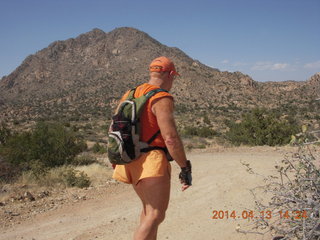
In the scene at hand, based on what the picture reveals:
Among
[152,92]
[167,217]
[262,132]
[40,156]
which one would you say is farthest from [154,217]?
[262,132]

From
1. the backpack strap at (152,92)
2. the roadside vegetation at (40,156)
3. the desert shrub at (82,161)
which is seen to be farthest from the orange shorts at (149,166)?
the desert shrub at (82,161)

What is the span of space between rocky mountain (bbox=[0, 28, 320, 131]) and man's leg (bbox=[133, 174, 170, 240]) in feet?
100

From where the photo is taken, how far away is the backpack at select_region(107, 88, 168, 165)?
2824 mm

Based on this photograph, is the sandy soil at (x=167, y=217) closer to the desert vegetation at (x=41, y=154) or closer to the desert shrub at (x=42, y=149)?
the desert vegetation at (x=41, y=154)

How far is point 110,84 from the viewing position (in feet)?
200

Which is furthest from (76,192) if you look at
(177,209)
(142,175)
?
(142,175)

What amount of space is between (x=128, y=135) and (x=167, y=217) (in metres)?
2.76

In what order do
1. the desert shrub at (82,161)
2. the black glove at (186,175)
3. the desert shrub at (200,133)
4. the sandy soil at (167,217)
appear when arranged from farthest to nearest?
the desert shrub at (200,133) < the desert shrub at (82,161) < the sandy soil at (167,217) < the black glove at (186,175)

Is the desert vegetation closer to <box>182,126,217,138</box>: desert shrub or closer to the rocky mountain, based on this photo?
<box>182,126,217,138</box>: desert shrub

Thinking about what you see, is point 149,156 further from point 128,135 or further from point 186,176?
point 186,176

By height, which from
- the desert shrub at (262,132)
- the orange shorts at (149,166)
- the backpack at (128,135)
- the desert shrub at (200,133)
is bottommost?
the desert shrub at (200,133)

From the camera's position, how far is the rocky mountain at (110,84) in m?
49.4

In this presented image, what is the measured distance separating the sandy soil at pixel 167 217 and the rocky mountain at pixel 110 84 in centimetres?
2656

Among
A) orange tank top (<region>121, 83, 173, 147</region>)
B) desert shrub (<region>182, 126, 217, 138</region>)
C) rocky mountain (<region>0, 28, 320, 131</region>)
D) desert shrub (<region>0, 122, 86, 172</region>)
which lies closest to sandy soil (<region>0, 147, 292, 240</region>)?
orange tank top (<region>121, 83, 173, 147</region>)
